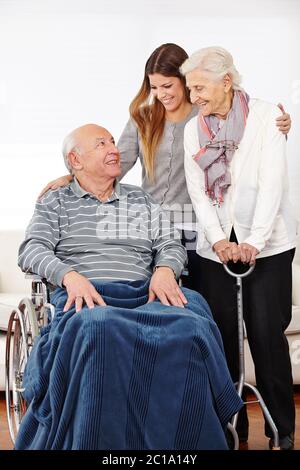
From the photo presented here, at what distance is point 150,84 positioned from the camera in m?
3.05

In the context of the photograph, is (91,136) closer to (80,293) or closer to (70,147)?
(70,147)

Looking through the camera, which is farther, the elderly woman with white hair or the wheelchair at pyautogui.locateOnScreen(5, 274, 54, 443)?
the elderly woman with white hair

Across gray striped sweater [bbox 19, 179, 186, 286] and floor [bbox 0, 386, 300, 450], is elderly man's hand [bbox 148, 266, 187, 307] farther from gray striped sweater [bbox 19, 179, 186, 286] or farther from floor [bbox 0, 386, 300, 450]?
floor [bbox 0, 386, 300, 450]

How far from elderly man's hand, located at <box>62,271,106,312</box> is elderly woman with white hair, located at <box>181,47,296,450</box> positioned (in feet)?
1.57

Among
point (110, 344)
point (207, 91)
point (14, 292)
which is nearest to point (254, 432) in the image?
point (110, 344)

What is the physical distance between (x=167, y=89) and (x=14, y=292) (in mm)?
1781

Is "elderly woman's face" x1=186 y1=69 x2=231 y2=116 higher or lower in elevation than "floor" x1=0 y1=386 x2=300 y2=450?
higher

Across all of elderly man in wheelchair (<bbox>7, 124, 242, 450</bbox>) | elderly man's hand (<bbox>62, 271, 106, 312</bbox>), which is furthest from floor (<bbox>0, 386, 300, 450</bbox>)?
elderly man's hand (<bbox>62, 271, 106, 312</bbox>)

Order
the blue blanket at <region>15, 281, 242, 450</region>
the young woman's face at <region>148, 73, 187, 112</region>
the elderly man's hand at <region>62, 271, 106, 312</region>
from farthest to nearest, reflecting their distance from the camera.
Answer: the young woman's face at <region>148, 73, 187, 112</region> < the elderly man's hand at <region>62, 271, 106, 312</region> < the blue blanket at <region>15, 281, 242, 450</region>

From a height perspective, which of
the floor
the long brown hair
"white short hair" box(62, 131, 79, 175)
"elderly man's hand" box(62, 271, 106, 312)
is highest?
the long brown hair

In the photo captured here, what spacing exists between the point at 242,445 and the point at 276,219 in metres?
0.82

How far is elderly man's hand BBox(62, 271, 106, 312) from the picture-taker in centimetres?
250

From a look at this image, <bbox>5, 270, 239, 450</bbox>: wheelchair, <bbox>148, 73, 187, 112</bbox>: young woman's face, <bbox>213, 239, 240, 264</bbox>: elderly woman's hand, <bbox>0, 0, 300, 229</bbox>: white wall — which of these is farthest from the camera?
<bbox>0, 0, 300, 229</bbox>: white wall

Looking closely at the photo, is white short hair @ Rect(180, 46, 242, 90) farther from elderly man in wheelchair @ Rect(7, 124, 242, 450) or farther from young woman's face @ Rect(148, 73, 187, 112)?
elderly man in wheelchair @ Rect(7, 124, 242, 450)
